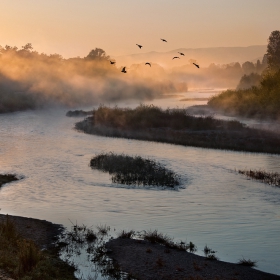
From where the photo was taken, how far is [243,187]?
38.6 meters

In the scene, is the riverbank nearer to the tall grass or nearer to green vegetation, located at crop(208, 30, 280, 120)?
the tall grass

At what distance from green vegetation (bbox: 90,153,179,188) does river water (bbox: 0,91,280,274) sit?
3.58 feet

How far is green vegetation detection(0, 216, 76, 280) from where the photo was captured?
1809cm

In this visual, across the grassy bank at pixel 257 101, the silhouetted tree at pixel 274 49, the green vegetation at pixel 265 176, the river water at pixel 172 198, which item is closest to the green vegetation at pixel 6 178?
the river water at pixel 172 198

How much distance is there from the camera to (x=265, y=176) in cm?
4191

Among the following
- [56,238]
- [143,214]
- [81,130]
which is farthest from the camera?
[81,130]

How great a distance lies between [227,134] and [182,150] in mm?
11141

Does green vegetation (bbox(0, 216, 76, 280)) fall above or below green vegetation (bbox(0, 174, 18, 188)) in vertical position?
below

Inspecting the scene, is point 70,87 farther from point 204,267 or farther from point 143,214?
point 204,267

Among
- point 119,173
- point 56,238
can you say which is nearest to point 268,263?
point 56,238

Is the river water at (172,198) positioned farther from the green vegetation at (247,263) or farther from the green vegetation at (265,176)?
the green vegetation at (265,176)

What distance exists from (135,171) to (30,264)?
24.1 meters

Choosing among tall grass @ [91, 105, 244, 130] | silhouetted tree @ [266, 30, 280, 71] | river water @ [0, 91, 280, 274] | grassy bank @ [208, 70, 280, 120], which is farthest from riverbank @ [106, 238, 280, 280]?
silhouetted tree @ [266, 30, 280, 71]

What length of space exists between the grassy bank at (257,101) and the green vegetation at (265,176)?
49631 mm
